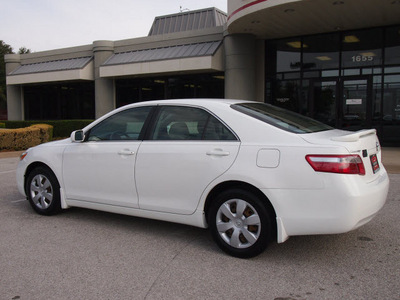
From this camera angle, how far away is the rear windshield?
3.89 meters

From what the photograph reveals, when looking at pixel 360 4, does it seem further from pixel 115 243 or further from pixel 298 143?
pixel 115 243

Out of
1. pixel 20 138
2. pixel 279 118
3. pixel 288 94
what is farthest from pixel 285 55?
pixel 279 118

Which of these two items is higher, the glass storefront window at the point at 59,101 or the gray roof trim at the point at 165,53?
the gray roof trim at the point at 165,53

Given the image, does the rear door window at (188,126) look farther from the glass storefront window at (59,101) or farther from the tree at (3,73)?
the tree at (3,73)

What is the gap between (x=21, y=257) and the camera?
3.82 meters

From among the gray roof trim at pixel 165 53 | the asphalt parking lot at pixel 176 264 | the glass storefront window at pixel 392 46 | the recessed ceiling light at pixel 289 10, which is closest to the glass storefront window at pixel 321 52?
the glass storefront window at pixel 392 46

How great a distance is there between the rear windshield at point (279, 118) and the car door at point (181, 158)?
0.35 metres

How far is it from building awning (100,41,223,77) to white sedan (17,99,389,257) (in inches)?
455

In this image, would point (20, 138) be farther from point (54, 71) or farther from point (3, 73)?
point (3, 73)

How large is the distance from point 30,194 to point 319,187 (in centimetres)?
412

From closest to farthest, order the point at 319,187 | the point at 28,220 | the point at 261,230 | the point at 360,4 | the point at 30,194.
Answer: the point at 319,187 → the point at 261,230 → the point at 28,220 → the point at 30,194 → the point at 360,4

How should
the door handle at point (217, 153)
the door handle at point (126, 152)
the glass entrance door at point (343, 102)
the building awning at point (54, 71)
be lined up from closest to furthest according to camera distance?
the door handle at point (217, 153), the door handle at point (126, 152), the glass entrance door at point (343, 102), the building awning at point (54, 71)

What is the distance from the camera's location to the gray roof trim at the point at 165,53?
16.3 m

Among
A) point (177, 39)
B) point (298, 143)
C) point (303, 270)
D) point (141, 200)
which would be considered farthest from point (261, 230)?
point (177, 39)
